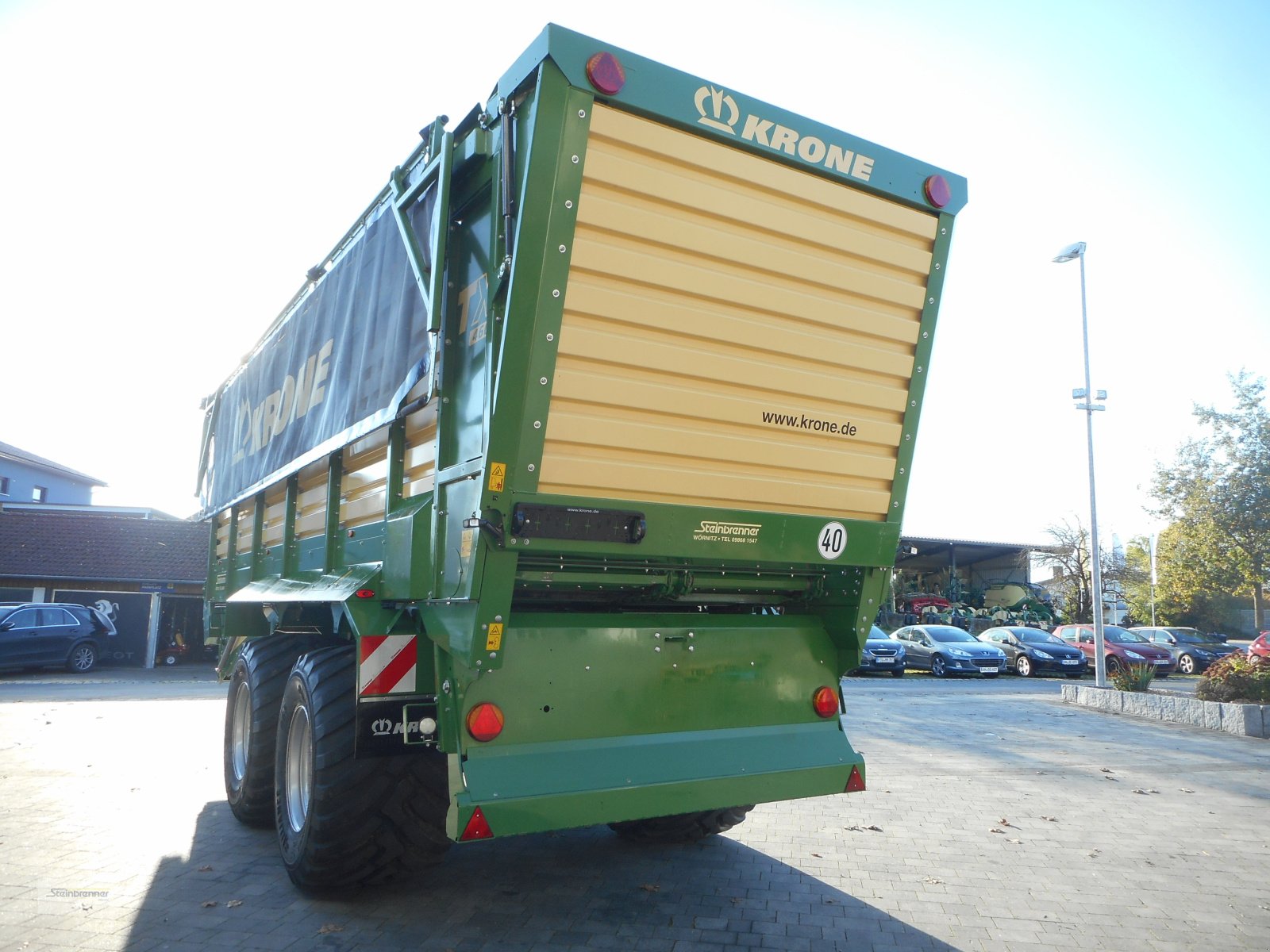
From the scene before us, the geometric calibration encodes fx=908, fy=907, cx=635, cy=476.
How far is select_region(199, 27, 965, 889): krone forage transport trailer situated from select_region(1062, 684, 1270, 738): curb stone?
32.0ft

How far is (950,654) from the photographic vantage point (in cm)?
2381

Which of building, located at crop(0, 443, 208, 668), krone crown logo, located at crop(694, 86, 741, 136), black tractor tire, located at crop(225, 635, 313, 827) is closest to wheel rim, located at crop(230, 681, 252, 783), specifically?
black tractor tire, located at crop(225, 635, 313, 827)

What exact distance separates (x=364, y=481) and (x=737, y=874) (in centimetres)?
310

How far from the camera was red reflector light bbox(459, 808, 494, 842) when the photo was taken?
3742 millimetres

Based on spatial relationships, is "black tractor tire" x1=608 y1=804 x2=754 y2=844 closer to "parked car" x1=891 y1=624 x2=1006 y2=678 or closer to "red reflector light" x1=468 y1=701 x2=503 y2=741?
"red reflector light" x1=468 y1=701 x2=503 y2=741

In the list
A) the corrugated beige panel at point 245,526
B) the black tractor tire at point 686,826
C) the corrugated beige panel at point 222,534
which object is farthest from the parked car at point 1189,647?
the corrugated beige panel at point 245,526

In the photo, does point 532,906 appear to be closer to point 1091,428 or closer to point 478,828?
point 478,828

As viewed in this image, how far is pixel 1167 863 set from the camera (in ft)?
18.5

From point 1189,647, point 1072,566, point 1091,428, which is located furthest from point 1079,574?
point 1091,428

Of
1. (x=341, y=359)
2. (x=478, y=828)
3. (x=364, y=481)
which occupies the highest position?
(x=341, y=359)

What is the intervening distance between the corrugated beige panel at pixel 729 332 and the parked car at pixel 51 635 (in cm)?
2164

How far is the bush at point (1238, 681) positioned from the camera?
12398 millimetres

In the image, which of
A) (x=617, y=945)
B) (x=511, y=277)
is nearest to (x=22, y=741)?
(x=617, y=945)

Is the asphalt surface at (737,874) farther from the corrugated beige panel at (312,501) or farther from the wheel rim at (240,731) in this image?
the corrugated beige panel at (312,501)
